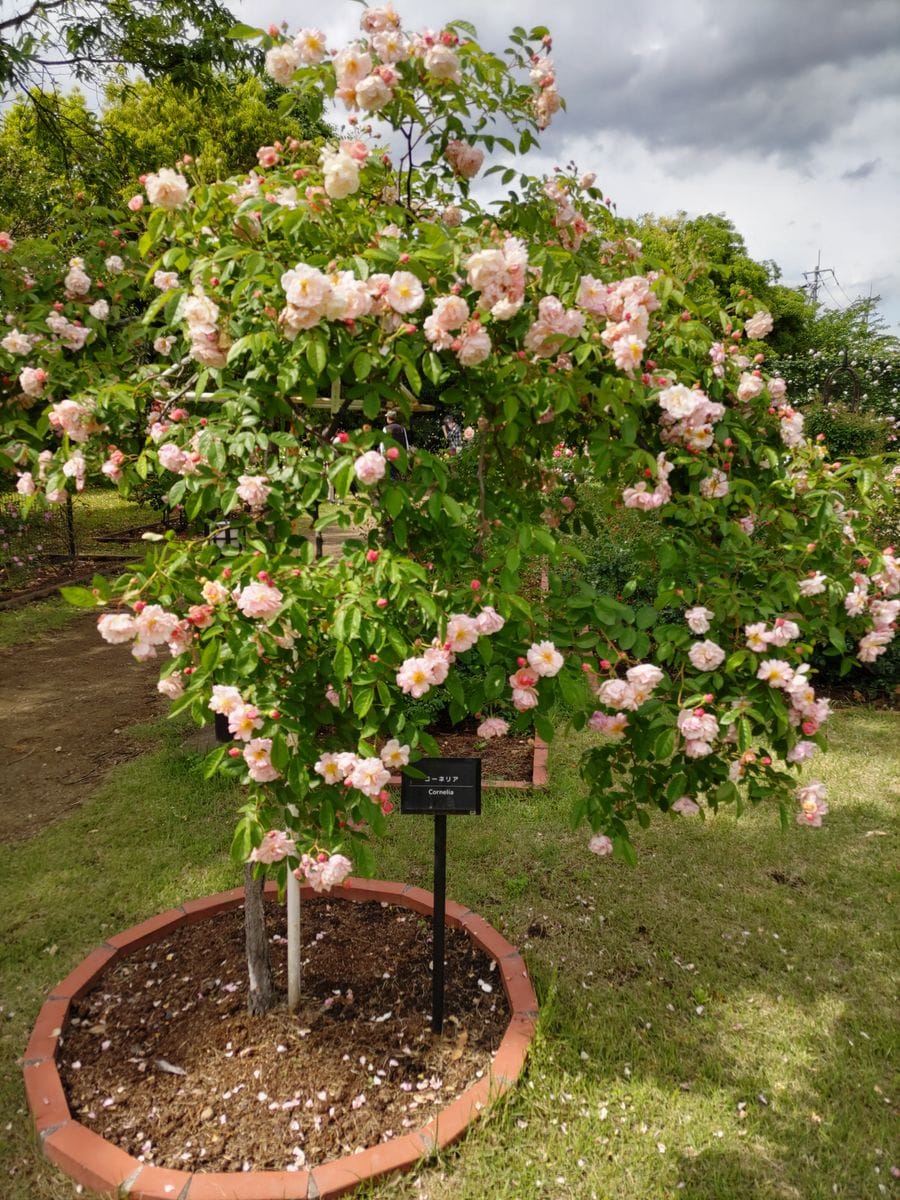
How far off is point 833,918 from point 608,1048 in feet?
4.06

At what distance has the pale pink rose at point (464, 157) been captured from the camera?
190 centimetres

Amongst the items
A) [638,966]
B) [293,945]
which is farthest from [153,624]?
[638,966]

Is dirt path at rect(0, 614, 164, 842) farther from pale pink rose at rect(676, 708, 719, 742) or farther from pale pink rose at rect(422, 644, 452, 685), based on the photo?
pale pink rose at rect(676, 708, 719, 742)

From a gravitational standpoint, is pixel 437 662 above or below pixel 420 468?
below

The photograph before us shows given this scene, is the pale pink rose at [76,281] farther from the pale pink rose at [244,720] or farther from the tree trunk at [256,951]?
the tree trunk at [256,951]

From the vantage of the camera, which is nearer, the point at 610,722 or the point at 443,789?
the point at 610,722

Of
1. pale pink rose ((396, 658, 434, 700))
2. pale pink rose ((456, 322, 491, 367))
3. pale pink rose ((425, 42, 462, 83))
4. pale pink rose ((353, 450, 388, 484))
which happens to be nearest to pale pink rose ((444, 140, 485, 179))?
pale pink rose ((425, 42, 462, 83))

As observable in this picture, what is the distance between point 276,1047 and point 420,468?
1672 mm

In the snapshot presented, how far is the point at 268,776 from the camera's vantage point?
1692mm

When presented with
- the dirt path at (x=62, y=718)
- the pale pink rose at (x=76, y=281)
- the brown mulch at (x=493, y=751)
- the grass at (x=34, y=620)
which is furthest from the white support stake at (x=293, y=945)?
the grass at (x=34, y=620)

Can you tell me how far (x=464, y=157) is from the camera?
1.91 m

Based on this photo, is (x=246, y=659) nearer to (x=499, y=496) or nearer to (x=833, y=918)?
(x=499, y=496)

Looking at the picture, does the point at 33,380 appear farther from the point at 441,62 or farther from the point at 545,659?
the point at 545,659

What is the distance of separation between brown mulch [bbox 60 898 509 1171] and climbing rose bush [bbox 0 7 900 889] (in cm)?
64
